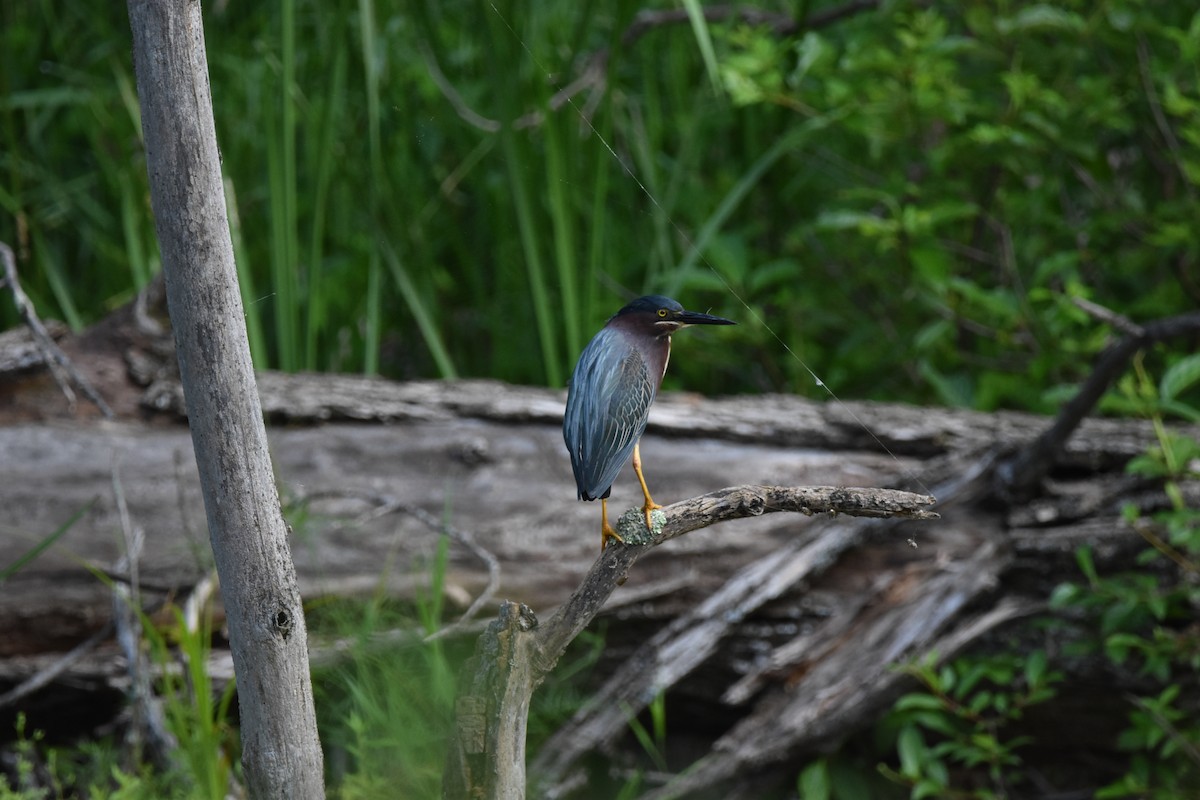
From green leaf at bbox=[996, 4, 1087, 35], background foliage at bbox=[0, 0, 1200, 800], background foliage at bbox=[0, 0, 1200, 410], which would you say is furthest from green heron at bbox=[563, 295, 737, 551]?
green leaf at bbox=[996, 4, 1087, 35]

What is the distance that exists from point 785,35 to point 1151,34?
3.28 ft

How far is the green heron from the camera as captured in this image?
87 centimetres

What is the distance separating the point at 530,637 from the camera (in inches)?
41.1

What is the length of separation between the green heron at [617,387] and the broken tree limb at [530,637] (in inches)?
4.2

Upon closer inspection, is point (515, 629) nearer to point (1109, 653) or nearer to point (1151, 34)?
point (1109, 653)

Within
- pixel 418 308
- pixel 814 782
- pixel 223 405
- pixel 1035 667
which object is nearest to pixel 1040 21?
pixel 1035 667

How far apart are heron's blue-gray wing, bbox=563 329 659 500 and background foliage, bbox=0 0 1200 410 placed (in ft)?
3.19

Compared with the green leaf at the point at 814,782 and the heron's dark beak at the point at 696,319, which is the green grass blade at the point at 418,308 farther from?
the heron's dark beak at the point at 696,319

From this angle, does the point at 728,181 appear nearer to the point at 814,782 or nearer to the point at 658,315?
the point at 814,782

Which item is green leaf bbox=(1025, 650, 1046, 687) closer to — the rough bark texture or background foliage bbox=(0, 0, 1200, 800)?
background foliage bbox=(0, 0, 1200, 800)

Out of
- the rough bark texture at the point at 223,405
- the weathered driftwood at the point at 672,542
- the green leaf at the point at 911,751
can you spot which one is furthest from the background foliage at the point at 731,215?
the rough bark texture at the point at 223,405

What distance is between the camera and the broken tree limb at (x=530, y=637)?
0.98 meters

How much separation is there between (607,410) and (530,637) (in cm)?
28

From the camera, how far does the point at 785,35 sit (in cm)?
332
